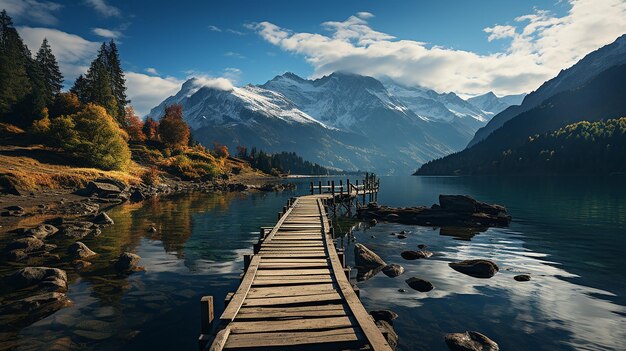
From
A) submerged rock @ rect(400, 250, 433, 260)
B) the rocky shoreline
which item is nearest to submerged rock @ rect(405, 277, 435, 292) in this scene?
submerged rock @ rect(400, 250, 433, 260)

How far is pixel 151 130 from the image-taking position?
4838 inches

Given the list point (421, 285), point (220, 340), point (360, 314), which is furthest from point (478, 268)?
point (220, 340)

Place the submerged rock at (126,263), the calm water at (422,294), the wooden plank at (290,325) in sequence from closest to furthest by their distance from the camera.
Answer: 1. the wooden plank at (290,325)
2. the calm water at (422,294)
3. the submerged rock at (126,263)

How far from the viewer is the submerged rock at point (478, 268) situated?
65.6 feet

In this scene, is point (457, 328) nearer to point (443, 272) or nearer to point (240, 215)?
point (443, 272)

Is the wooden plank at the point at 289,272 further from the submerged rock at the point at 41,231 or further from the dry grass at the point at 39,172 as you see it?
the dry grass at the point at 39,172

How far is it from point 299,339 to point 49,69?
140650 millimetres

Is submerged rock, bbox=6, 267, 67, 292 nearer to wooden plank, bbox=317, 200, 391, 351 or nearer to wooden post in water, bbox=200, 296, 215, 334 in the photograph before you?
wooden post in water, bbox=200, 296, 215, 334

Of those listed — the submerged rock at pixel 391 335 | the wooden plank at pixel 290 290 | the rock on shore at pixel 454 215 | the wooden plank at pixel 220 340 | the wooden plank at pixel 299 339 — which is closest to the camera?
the wooden plank at pixel 220 340

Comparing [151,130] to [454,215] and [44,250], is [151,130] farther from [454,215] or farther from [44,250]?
[454,215]

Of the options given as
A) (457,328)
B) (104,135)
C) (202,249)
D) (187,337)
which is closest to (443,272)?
(457,328)

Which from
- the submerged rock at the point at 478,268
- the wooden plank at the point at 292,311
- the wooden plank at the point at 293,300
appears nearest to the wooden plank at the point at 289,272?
the wooden plank at the point at 293,300

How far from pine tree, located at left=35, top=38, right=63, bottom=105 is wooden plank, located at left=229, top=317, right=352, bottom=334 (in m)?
126

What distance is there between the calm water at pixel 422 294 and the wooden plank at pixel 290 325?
480 centimetres
